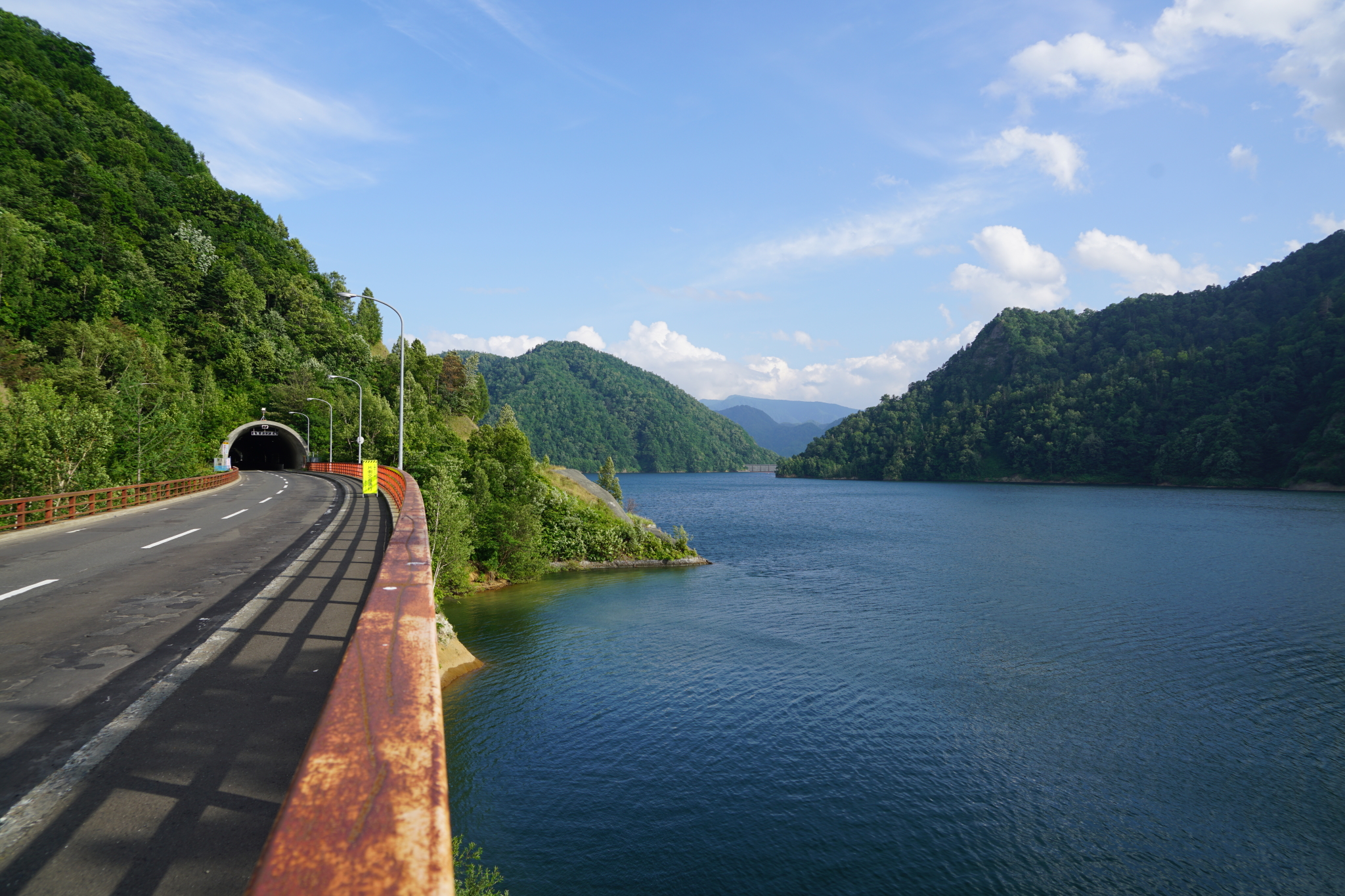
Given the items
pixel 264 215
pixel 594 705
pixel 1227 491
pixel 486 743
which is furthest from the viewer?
pixel 1227 491

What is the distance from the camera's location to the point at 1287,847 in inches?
642

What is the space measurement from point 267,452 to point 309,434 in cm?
2229

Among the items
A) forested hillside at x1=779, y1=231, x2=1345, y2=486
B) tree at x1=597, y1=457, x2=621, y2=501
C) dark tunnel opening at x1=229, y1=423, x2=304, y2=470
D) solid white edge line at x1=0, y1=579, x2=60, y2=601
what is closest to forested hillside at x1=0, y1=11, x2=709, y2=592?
dark tunnel opening at x1=229, y1=423, x2=304, y2=470

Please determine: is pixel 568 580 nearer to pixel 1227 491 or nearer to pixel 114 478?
pixel 114 478

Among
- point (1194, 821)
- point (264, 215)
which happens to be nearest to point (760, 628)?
point (1194, 821)

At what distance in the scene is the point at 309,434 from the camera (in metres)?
81.5

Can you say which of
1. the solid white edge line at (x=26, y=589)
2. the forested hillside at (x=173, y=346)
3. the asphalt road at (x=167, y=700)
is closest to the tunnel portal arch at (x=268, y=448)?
the forested hillside at (x=173, y=346)

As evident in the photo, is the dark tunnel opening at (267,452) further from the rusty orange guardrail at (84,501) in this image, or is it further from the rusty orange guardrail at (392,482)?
the rusty orange guardrail at (84,501)

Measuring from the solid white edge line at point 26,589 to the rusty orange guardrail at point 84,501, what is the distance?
1001cm

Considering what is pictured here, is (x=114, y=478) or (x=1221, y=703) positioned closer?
(x=1221, y=703)

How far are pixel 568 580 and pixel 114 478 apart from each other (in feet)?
95.0

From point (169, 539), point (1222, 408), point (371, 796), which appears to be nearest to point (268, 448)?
point (169, 539)

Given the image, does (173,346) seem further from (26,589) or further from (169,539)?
(26,589)

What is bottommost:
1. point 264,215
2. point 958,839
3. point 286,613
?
point 958,839
